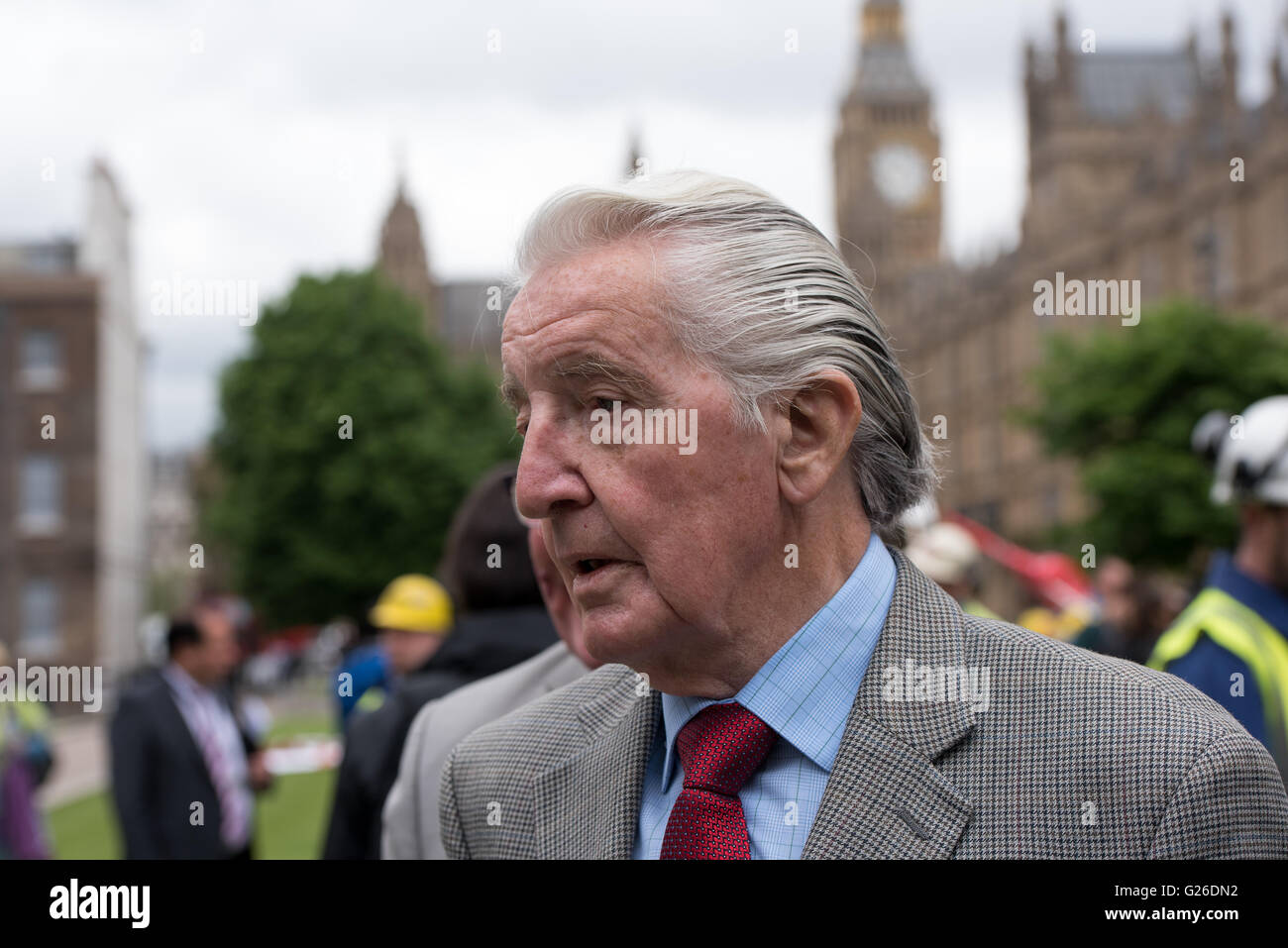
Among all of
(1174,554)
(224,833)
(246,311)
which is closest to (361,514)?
(1174,554)

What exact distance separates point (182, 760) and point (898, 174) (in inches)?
4734

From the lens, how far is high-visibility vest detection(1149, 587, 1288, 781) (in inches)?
120

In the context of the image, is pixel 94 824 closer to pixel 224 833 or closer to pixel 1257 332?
pixel 224 833

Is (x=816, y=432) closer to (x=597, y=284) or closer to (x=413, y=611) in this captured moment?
(x=597, y=284)

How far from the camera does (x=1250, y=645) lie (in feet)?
10.1

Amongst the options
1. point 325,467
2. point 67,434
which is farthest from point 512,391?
point 67,434

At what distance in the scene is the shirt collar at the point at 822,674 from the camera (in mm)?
1813

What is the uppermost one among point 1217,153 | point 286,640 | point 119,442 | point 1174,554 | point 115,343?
point 1217,153

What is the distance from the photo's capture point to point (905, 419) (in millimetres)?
1911

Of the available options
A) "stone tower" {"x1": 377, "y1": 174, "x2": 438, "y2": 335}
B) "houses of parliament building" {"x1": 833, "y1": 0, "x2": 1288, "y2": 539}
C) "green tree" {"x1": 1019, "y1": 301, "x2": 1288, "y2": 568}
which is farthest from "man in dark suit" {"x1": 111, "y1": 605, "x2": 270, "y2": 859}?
"stone tower" {"x1": 377, "y1": 174, "x2": 438, "y2": 335}

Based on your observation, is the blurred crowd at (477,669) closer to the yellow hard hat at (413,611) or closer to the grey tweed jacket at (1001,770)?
the grey tweed jacket at (1001,770)

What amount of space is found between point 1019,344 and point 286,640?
35.7 m

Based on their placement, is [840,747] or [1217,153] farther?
[1217,153]

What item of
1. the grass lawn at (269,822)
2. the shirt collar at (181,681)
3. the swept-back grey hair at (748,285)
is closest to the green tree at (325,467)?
the grass lawn at (269,822)
